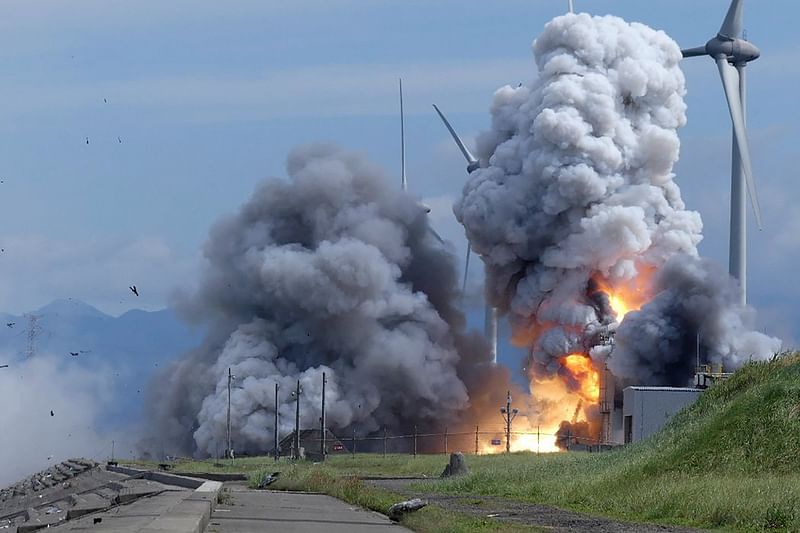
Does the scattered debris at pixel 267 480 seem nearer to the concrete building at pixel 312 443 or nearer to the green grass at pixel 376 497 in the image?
the green grass at pixel 376 497

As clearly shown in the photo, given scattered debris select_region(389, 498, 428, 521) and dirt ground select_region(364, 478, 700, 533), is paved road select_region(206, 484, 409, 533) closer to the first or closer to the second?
scattered debris select_region(389, 498, 428, 521)

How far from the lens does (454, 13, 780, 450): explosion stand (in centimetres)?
10119

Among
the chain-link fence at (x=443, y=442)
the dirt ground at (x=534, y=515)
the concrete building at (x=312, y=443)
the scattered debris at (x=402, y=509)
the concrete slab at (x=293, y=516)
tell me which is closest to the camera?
the concrete slab at (x=293, y=516)

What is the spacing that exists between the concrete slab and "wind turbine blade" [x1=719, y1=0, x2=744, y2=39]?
73.5 meters

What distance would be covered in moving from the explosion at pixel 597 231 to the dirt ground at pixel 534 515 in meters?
47.1

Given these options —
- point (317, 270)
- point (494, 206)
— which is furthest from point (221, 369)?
point (494, 206)

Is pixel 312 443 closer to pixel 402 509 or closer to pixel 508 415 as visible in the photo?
pixel 508 415

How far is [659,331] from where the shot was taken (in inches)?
3927

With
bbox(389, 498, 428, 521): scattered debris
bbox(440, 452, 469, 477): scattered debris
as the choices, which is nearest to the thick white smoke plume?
bbox(440, 452, 469, 477): scattered debris

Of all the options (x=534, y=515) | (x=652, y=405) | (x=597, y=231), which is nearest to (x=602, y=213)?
(x=597, y=231)

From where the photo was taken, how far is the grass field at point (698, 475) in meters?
37.9

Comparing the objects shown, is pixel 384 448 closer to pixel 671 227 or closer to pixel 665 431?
pixel 671 227

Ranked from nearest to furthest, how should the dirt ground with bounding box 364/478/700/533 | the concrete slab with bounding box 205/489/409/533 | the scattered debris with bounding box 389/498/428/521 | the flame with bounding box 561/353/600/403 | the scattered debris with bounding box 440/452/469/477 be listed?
the concrete slab with bounding box 205/489/409/533
the dirt ground with bounding box 364/478/700/533
the scattered debris with bounding box 389/498/428/521
the scattered debris with bounding box 440/452/469/477
the flame with bounding box 561/353/600/403

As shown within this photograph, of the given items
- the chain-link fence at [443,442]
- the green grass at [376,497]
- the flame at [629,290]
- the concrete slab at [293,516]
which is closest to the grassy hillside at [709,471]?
the green grass at [376,497]
